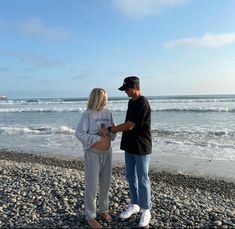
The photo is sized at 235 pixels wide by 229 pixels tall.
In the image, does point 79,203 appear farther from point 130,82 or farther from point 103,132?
point 130,82

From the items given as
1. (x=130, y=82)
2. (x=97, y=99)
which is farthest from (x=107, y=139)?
(x=130, y=82)

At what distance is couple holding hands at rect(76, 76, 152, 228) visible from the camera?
477 centimetres

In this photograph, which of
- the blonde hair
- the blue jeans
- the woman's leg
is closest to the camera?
the blonde hair

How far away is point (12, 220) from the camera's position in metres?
5.25

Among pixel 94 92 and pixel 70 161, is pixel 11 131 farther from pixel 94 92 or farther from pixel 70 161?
pixel 94 92

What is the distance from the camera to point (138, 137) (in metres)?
4.88

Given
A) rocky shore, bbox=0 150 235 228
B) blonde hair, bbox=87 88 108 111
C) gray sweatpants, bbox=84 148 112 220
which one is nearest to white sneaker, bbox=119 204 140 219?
rocky shore, bbox=0 150 235 228

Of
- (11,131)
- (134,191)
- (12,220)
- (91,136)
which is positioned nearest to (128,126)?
(91,136)

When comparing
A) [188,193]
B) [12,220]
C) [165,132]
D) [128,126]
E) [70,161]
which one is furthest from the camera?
[165,132]

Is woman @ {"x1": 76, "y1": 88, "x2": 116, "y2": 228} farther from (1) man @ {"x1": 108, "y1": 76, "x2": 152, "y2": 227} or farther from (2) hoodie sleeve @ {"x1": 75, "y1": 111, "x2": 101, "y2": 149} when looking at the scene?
(1) man @ {"x1": 108, "y1": 76, "x2": 152, "y2": 227}

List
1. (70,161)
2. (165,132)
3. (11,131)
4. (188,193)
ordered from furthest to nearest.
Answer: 1. (11,131)
2. (165,132)
3. (70,161)
4. (188,193)

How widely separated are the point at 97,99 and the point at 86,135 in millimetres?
509

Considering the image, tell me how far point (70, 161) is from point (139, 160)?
7.47 m

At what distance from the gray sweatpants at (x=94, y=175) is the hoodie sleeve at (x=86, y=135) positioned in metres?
0.14
